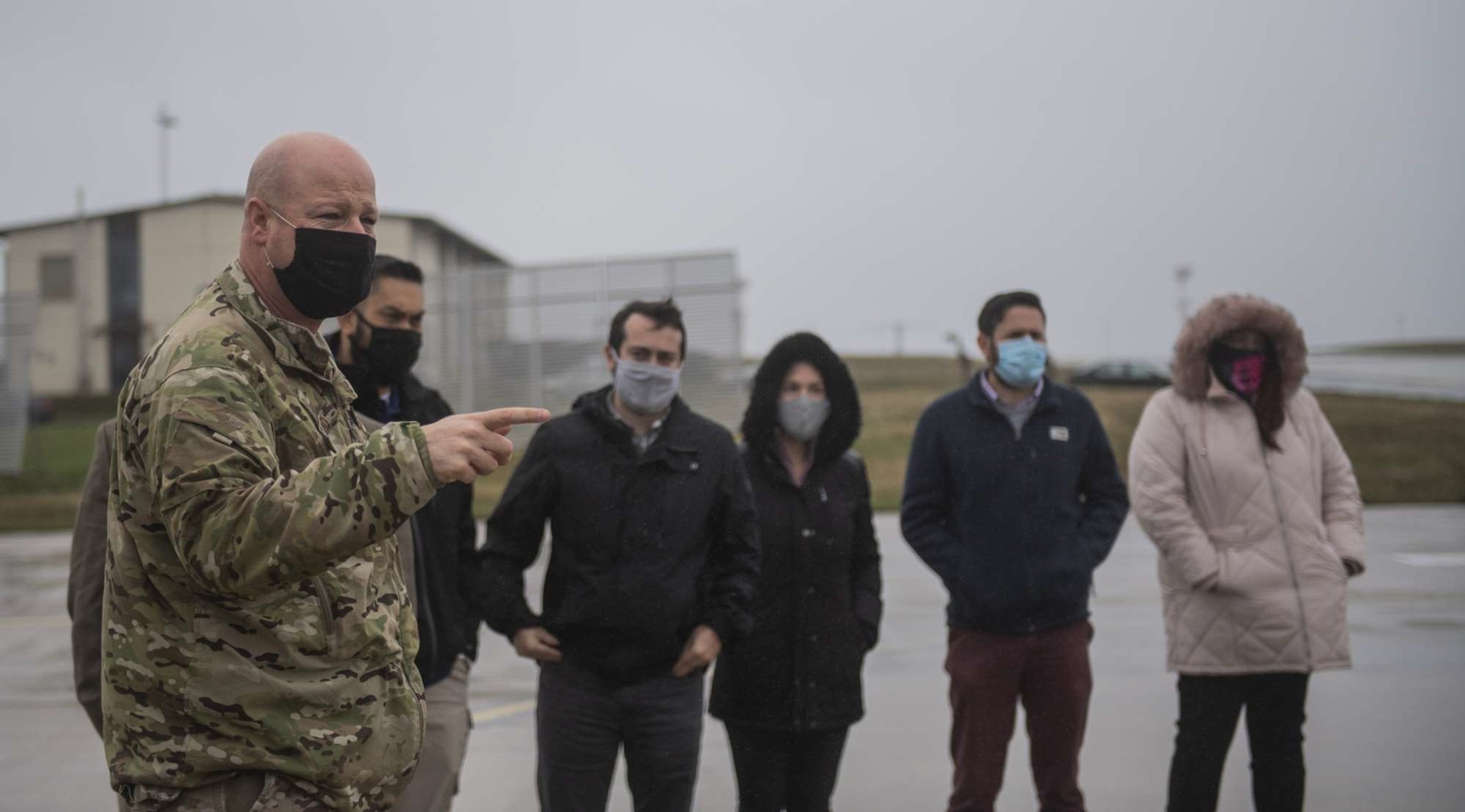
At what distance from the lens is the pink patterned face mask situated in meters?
4.70

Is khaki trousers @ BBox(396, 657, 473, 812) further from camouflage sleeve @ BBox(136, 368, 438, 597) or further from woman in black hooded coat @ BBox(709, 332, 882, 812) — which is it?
camouflage sleeve @ BBox(136, 368, 438, 597)

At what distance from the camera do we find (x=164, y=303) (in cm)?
4125

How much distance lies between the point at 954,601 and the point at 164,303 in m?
41.6

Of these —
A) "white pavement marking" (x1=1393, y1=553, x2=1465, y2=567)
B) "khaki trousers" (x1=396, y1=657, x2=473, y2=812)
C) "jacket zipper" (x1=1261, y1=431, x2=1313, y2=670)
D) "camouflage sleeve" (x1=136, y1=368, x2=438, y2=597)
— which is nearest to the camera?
→ "camouflage sleeve" (x1=136, y1=368, x2=438, y2=597)

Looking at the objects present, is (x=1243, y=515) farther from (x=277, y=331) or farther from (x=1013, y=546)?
(x=277, y=331)

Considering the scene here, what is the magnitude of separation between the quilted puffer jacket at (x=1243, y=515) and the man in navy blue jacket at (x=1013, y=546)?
252 mm

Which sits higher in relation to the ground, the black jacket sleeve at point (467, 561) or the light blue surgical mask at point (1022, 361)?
the light blue surgical mask at point (1022, 361)

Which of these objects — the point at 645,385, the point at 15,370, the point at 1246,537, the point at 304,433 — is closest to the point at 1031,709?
the point at 1246,537

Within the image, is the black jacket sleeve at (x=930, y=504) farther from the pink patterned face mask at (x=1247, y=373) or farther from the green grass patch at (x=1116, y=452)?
the green grass patch at (x=1116, y=452)

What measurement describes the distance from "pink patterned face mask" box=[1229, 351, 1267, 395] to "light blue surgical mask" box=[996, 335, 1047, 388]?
2.30ft

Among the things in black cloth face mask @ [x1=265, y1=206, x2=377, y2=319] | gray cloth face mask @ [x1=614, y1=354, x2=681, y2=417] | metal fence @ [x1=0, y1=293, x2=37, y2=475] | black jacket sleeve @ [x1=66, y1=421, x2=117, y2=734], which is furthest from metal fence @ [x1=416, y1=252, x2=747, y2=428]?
black cloth face mask @ [x1=265, y1=206, x2=377, y2=319]

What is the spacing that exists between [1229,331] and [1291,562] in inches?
34.5

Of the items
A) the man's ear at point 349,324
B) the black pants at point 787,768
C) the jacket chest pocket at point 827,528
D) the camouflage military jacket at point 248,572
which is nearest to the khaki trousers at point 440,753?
the black pants at point 787,768

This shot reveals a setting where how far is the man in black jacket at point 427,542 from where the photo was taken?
153 inches
